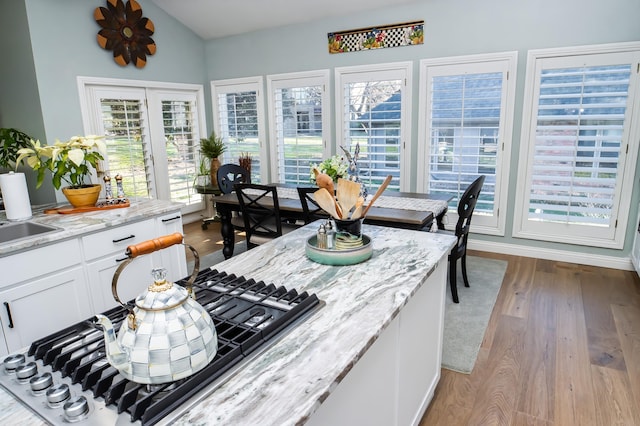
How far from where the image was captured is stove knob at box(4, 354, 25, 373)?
36.9 inches

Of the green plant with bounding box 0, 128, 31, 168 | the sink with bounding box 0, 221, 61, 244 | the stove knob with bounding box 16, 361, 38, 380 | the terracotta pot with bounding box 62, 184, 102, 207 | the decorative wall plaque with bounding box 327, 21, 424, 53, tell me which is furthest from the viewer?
the decorative wall plaque with bounding box 327, 21, 424, 53

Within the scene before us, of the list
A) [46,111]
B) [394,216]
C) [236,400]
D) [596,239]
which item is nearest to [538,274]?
[596,239]

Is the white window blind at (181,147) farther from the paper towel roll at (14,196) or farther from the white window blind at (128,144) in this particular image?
the paper towel roll at (14,196)

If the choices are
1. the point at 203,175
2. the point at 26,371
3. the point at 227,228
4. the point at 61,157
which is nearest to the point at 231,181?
the point at 227,228

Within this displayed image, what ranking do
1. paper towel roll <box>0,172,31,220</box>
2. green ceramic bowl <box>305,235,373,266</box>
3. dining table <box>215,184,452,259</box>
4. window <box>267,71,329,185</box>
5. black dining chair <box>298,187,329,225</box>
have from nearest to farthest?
1. green ceramic bowl <box>305,235,373,266</box>
2. paper towel roll <box>0,172,31,220</box>
3. dining table <box>215,184,452,259</box>
4. black dining chair <box>298,187,329,225</box>
5. window <box>267,71,329,185</box>

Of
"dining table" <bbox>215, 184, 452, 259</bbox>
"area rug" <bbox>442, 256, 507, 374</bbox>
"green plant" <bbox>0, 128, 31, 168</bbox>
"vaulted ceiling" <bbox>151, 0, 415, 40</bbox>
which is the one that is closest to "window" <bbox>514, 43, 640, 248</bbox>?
"area rug" <bbox>442, 256, 507, 374</bbox>

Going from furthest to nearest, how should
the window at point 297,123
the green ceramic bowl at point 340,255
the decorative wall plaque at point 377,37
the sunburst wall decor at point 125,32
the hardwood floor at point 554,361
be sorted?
the window at point 297,123
the sunburst wall decor at point 125,32
the decorative wall plaque at point 377,37
the hardwood floor at point 554,361
the green ceramic bowl at point 340,255

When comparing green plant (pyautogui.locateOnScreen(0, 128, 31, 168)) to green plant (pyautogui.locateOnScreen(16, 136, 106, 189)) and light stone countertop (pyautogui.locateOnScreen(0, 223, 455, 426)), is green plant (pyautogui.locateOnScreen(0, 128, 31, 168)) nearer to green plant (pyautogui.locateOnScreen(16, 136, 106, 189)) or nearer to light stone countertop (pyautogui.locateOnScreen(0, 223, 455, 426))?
green plant (pyautogui.locateOnScreen(16, 136, 106, 189))

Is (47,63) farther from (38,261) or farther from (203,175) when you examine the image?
(38,261)

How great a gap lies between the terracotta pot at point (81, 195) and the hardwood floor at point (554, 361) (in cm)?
258

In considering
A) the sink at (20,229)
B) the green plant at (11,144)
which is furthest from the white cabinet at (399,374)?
the green plant at (11,144)

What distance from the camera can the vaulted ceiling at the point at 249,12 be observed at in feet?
14.5

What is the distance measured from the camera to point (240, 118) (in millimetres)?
5605

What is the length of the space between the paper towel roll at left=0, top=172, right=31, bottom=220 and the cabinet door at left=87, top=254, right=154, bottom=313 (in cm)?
65
